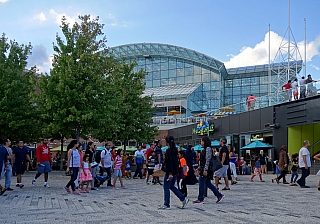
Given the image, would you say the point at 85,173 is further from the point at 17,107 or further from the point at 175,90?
the point at 175,90

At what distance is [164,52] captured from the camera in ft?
198

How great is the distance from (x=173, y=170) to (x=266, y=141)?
2025 cm

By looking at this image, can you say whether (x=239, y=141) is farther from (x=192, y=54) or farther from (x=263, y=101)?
(x=192, y=54)

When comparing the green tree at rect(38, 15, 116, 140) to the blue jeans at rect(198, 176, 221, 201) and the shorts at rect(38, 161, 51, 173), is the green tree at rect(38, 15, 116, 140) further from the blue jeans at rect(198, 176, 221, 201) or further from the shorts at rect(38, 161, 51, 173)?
the blue jeans at rect(198, 176, 221, 201)

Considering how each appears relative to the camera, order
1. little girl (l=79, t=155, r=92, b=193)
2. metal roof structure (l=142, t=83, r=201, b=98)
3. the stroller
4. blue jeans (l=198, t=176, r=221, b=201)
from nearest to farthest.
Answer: blue jeans (l=198, t=176, r=221, b=201) → little girl (l=79, t=155, r=92, b=193) → the stroller → metal roof structure (l=142, t=83, r=201, b=98)

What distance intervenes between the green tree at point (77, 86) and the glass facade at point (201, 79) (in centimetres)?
3171

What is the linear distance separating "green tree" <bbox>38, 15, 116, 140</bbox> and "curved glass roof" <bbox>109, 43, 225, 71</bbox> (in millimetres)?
33757

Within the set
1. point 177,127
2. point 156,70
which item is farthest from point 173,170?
point 156,70

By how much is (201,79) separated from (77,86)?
3744 centimetres

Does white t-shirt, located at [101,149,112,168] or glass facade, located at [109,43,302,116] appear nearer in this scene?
white t-shirt, located at [101,149,112,168]

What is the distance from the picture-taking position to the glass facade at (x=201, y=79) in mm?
55750

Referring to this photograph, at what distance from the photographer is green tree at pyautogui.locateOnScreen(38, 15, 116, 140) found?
21875mm

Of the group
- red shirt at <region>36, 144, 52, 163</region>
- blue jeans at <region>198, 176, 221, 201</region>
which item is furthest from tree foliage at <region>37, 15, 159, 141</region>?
blue jeans at <region>198, 176, 221, 201</region>

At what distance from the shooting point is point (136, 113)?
3148 cm
